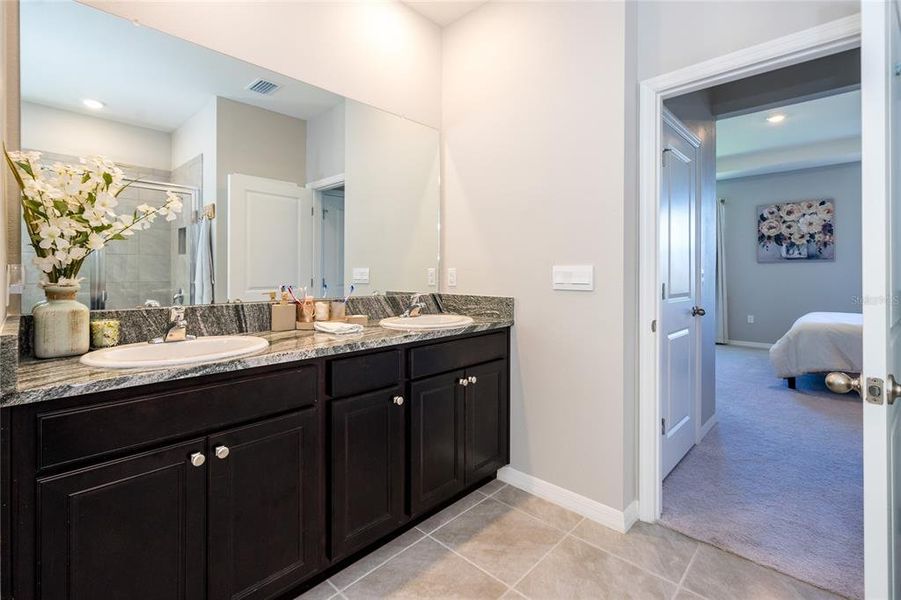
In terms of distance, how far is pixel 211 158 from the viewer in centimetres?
175

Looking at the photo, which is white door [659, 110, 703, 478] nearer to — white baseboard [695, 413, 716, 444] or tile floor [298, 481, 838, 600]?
white baseboard [695, 413, 716, 444]

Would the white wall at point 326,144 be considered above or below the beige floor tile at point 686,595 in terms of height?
above

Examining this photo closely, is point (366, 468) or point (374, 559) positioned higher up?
point (366, 468)

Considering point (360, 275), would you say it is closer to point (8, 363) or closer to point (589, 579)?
point (8, 363)

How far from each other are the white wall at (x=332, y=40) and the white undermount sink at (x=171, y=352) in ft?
3.83

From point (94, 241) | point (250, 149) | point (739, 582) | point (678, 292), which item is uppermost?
point (250, 149)

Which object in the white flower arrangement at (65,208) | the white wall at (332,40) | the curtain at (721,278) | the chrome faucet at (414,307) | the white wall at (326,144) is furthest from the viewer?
the curtain at (721,278)

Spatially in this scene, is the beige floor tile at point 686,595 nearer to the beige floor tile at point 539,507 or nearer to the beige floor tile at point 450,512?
the beige floor tile at point 539,507

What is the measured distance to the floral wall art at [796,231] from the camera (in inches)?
229

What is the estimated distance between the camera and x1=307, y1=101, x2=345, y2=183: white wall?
2078mm

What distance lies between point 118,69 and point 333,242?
40.7 inches

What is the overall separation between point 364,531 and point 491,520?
0.65 metres

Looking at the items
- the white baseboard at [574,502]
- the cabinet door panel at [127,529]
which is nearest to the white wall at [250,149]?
the cabinet door panel at [127,529]

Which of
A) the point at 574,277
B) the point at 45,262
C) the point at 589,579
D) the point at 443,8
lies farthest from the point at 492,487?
the point at 443,8
